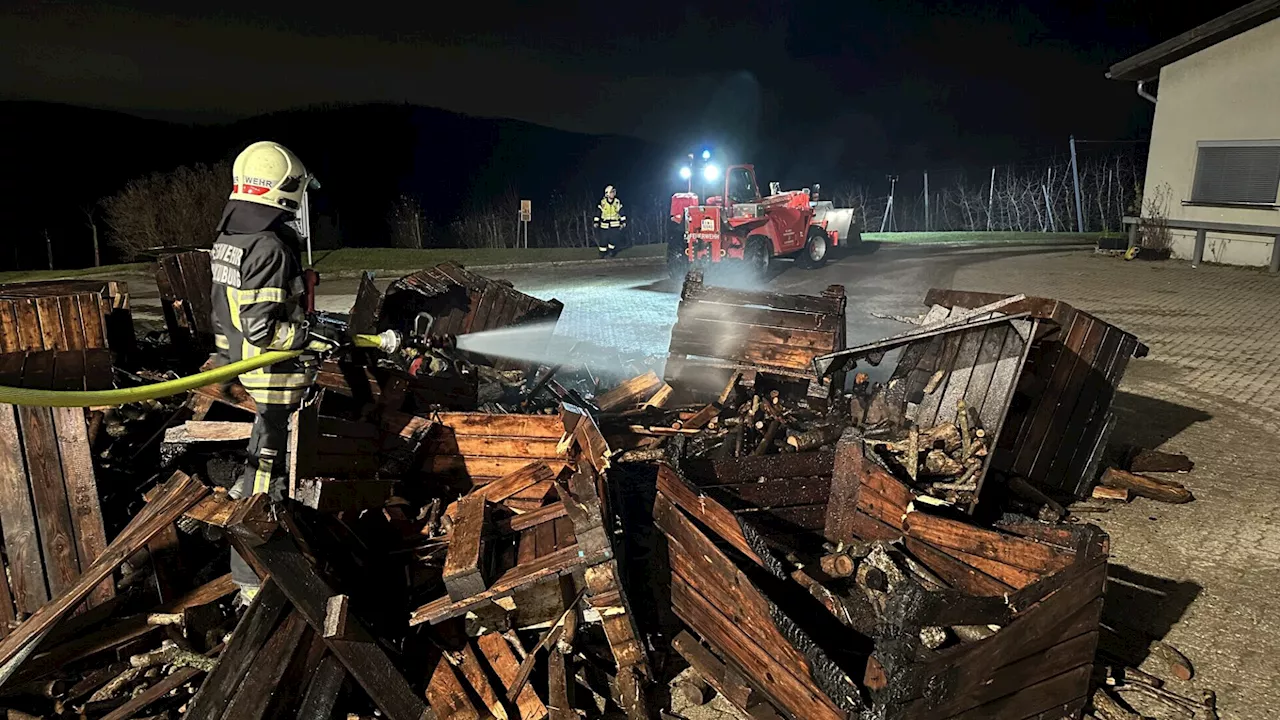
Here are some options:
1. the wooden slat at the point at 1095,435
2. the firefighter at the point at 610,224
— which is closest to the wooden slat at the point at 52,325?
the wooden slat at the point at 1095,435

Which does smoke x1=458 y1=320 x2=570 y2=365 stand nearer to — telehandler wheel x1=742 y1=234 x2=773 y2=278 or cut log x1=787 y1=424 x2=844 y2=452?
cut log x1=787 y1=424 x2=844 y2=452

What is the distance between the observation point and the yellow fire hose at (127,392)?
11.7ft

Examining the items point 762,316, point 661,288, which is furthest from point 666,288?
point 762,316

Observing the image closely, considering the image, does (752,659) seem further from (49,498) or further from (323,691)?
(49,498)

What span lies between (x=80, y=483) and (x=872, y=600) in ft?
13.9

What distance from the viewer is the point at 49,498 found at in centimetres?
387

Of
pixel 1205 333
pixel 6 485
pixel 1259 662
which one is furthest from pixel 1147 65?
pixel 6 485

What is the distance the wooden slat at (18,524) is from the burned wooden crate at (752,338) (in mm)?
4576

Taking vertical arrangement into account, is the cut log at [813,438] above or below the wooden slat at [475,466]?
below

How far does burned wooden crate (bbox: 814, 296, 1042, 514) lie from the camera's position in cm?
447

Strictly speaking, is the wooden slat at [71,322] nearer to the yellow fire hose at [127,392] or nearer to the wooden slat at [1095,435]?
the yellow fire hose at [127,392]

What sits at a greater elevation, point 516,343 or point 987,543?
point 516,343

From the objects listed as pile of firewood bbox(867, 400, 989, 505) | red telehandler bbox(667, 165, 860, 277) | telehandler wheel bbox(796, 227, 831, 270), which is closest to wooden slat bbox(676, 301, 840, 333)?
pile of firewood bbox(867, 400, 989, 505)

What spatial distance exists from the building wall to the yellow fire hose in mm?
19299
